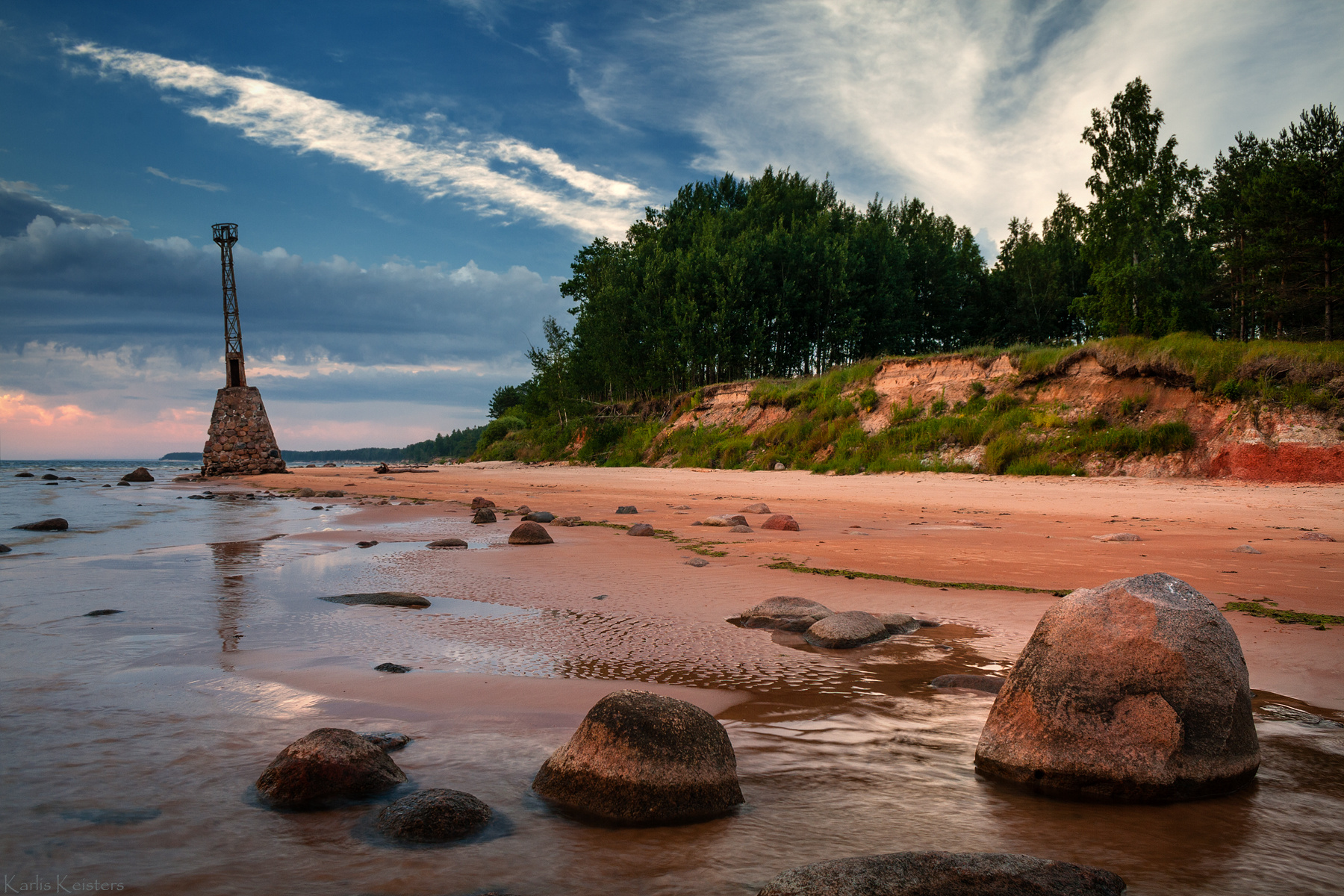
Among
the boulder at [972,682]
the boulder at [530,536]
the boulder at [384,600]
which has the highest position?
the boulder at [530,536]

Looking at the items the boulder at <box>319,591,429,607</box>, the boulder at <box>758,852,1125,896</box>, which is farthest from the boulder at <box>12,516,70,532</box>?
the boulder at <box>758,852,1125,896</box>

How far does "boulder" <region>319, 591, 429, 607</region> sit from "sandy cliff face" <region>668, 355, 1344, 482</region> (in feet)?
59.4

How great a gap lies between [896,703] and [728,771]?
1390 millimetres

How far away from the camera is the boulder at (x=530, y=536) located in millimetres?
9336

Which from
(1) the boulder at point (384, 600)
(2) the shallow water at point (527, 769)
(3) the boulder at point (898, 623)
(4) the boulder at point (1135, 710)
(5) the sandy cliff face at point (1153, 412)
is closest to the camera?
(2) the shallow water at point (527, 769)

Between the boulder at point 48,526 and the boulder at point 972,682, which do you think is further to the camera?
the boulder at point 48,526

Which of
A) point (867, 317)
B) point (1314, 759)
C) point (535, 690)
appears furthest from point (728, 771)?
point (867, 317)

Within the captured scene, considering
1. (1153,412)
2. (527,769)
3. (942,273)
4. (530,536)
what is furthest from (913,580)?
(942,273)

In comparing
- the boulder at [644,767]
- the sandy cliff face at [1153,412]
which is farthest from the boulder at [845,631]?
the sandy cliff face at [1153,412]

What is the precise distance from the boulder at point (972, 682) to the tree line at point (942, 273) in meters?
29.9

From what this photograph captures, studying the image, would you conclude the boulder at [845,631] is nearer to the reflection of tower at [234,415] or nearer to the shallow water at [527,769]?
the shallow water at [527,769]

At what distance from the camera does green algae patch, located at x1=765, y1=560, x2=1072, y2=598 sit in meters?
6.08

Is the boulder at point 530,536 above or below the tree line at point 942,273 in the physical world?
below

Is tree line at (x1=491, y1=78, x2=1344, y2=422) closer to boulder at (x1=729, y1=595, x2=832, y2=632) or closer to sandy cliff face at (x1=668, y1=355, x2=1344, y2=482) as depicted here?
sandy cliff face at (x1=668, y1=355, x2=1344, y2=482)
